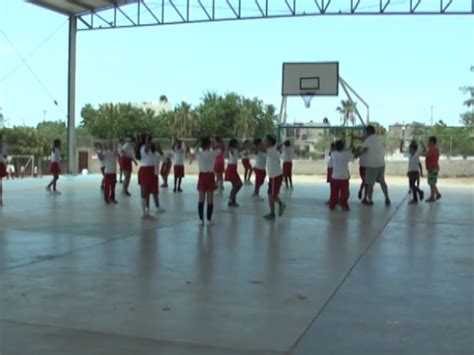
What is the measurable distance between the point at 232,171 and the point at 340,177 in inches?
105

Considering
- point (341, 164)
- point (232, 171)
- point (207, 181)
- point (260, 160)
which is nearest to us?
point (207, 181)

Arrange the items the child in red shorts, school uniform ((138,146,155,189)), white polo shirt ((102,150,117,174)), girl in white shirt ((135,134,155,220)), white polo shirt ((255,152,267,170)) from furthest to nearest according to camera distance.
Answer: white polo shirt ((255,152,267,170)) < white polo shirt ((102,150,117,174)) < the child in red shorts < school uniform ((138,146,155,189)) < girl in white shirt ((135,134,155,220))

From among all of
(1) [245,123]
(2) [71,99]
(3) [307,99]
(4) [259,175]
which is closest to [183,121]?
(1) [245,123]

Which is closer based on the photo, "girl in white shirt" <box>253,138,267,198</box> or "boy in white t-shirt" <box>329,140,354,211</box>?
"boy in white t-shirt" <box>329,140,354,211</box>

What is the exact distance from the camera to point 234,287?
621 centimetres

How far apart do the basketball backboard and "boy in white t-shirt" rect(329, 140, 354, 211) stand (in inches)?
420

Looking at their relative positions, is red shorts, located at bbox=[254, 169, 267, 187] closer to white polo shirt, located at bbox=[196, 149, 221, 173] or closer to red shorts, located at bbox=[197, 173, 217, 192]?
white polo shirt, located at bbox=[196, 149, 221, 173]

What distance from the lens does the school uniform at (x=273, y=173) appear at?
11.8m

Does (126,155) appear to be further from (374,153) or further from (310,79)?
(310,79)

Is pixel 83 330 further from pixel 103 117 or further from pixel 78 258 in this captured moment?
pixel 103 117

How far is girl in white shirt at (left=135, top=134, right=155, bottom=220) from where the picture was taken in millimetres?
11516

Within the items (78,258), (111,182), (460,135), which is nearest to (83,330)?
(78,258)

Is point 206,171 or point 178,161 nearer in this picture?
point 206,171

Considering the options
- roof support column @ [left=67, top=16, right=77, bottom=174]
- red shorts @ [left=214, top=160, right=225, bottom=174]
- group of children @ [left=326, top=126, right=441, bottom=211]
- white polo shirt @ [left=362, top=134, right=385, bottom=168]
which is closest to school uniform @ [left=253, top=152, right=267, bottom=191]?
red shorts @ [left=214, top=160, right=225, bottom=174]
